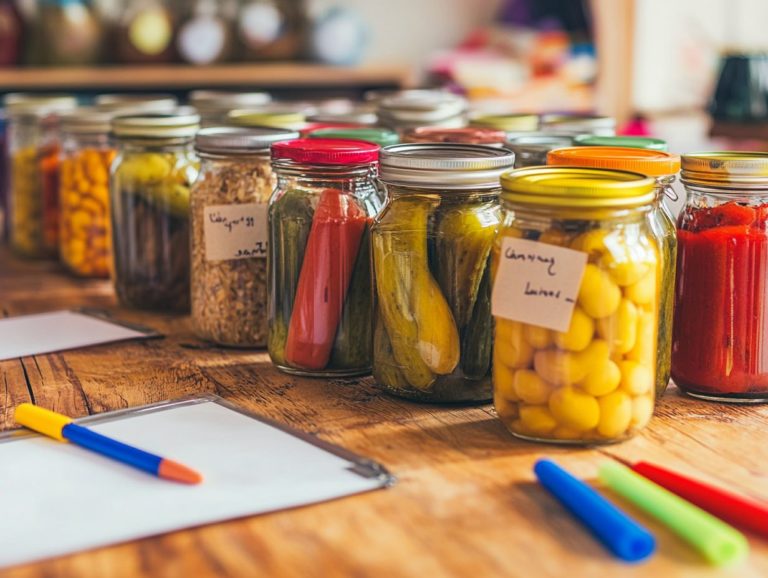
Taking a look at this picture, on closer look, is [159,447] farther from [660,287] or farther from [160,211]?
[160,211]

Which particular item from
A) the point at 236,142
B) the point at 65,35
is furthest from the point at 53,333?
the point at 65,35

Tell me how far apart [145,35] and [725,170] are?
95.1 inches

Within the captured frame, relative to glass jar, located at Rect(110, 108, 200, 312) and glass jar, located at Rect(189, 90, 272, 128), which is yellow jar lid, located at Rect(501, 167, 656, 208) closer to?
glass jar, located at Rect(110, 108, 200, 312)

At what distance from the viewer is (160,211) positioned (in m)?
1.39

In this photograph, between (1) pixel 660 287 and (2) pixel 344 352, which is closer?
(1) pixel 660 287

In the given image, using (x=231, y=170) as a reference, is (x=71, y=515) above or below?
below

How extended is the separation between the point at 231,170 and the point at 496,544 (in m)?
0.63

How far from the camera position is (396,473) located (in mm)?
825

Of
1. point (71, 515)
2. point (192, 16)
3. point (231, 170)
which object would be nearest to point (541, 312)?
point (71, 515)

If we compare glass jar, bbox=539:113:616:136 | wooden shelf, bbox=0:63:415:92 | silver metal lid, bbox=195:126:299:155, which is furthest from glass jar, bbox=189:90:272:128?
wooden shelf, bbox=0:63:415:92

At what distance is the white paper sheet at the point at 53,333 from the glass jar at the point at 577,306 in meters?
0.58

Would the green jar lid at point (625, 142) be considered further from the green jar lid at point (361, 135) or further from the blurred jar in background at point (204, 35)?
the blurred jar in background at point (204, 35)

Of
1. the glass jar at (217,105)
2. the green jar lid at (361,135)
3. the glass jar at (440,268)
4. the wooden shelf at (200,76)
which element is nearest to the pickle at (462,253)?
the glass jar at (440,268)

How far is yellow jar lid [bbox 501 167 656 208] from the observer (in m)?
0.82
